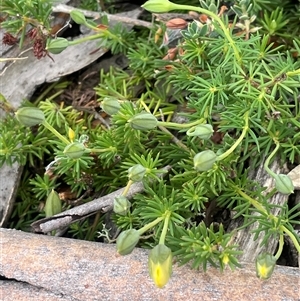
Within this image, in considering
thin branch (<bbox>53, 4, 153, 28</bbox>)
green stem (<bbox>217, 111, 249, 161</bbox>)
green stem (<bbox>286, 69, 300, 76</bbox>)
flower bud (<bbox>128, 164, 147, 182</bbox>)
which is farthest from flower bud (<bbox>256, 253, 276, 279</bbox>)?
thin branch (<bbox>53, 4, 153, 28</bbox>)

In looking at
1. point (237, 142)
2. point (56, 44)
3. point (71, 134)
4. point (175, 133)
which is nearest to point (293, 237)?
point (237, 142)

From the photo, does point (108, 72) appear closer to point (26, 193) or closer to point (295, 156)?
point (26, 193)

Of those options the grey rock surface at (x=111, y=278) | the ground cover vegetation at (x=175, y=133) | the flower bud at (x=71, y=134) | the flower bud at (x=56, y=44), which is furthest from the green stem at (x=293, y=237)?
the flower bud at (x=56, y=44)

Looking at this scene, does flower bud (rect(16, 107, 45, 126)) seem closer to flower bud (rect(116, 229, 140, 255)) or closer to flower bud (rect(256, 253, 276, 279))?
flower bud (rect(116, 229, 140, 255))

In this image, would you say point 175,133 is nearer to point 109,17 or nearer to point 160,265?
point 109,17

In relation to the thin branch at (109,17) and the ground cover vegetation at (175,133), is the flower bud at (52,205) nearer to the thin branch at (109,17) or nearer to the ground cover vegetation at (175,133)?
the ground cover vegetation at (175,133)
